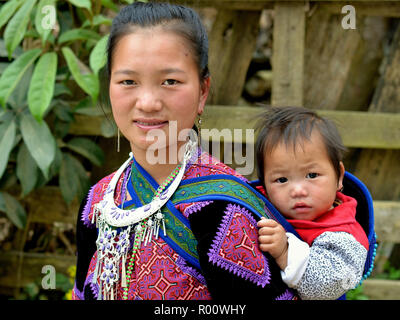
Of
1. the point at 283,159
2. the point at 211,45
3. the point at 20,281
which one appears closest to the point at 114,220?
the point at 283,159

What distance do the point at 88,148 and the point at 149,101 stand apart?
1.54 metres

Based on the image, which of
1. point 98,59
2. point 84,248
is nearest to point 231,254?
point 84,248

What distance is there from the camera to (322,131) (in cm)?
137

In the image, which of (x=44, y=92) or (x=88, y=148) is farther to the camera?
(x=88, y=148)

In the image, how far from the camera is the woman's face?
45.2 inches

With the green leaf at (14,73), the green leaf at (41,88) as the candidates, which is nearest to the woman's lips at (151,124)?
the green leaf at (41,88)

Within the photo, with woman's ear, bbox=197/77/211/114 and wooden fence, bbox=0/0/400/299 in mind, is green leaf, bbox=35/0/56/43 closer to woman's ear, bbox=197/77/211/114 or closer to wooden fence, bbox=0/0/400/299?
wooden fence, bbox=0/0/400/299

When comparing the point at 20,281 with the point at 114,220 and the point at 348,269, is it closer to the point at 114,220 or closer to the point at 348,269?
the point at 114,220

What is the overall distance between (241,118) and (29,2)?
3.61ft

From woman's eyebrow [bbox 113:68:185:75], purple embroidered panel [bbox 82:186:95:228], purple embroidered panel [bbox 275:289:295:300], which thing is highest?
woman's eyebrow [bbox 113:68:185:75]

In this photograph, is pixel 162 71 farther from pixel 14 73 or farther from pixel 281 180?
pixel 14 73

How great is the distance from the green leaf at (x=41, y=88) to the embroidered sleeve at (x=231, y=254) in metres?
1.23

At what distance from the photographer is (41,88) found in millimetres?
2195

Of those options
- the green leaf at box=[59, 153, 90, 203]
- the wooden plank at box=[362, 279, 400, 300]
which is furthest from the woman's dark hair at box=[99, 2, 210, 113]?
the wooden plank at box=[362, 279, 400, 300]
